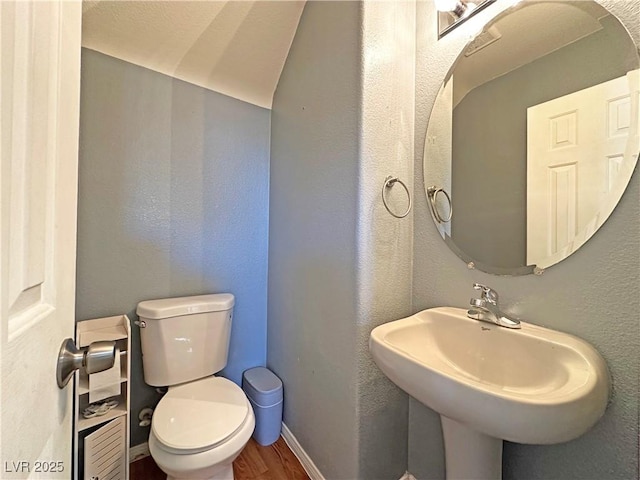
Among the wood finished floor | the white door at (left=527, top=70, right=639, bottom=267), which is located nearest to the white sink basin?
the white door at (left=527, top=70, right=639, bottom=267)

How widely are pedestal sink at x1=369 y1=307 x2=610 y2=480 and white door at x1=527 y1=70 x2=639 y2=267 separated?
10.3 inches

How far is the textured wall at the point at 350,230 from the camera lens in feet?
3.33

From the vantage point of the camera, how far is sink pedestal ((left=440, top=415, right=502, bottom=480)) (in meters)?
0.78

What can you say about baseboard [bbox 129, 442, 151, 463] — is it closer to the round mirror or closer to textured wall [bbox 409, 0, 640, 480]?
textured wall [bbox 409, 0, 640, 480]

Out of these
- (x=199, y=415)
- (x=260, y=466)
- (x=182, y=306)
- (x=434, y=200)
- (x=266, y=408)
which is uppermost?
(x=434, y=200)

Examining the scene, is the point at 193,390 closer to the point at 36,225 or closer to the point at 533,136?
the point at 36,225

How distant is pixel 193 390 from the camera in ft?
4.08

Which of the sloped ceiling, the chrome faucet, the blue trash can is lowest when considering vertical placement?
the blue trash can

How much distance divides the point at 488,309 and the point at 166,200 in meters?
1.52

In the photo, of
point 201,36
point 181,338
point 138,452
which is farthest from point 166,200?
point 138,452

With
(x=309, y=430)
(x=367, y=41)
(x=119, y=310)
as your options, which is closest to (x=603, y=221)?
(x=367, y=41)

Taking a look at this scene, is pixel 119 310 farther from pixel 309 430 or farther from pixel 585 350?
pixel 585 350

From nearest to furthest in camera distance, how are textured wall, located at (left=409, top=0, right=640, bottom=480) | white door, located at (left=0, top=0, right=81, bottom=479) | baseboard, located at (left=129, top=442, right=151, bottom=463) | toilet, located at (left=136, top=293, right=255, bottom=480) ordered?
white door, located at (left=0, top=0, right=81, bottom=479)
textured wall, located at (left=409, top=0, right=640, bottom=480)
toilet, located at (left=136, top=293, right=255, bottom=480)
baseboard, located at (left=129, top=442, right=151, bottom=463)

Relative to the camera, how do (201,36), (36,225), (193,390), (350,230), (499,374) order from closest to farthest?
(36,225) < (499,374) < (350,230) < (193,390) < (201,36)
